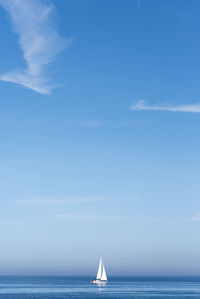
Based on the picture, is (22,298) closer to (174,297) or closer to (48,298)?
(48,298)

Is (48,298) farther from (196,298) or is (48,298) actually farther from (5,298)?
(196,298)

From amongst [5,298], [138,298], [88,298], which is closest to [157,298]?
[138,298]

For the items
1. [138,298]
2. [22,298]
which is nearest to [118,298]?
[138,298]

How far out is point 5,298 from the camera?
17738 centimetres

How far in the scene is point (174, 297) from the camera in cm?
19250

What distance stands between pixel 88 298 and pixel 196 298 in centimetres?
4150

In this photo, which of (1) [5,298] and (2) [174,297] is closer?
(1) [5,298]

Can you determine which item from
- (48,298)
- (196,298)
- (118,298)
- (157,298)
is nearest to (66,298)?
(48,298)

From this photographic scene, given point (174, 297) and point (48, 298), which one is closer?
point (48, 298)

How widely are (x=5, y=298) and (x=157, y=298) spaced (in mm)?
56675

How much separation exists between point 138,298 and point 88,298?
19.5m

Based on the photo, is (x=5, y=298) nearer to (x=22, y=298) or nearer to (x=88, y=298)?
(x=22, y=298)

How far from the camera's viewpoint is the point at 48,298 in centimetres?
17900

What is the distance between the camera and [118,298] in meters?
188
